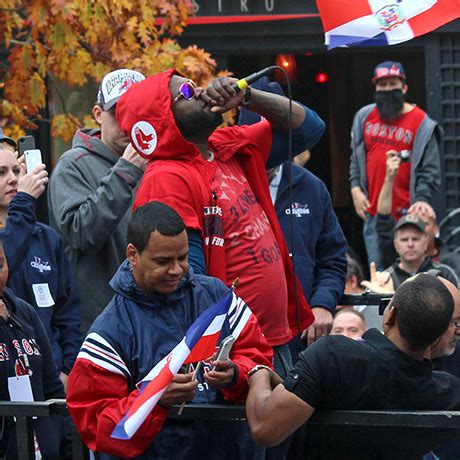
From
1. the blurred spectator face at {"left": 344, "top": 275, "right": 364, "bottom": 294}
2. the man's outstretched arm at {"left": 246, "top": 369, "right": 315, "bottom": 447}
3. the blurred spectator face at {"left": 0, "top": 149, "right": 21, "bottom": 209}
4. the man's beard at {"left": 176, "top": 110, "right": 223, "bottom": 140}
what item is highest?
the man's beard at {"left": 176, "top": 110, "right": 223, "bottom": 140}

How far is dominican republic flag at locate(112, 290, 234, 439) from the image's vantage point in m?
4.11

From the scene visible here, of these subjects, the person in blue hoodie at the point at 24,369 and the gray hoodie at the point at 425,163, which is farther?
the gray hoodie at the point at 425,163

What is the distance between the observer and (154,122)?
515 centimetres

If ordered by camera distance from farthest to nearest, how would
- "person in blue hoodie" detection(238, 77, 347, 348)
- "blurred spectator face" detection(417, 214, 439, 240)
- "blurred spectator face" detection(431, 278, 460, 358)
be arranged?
"blurred spectator face" detection(417, 214, 439, 240), "person in blue hoodie" detection(238, 77, 347, 348), "blurred spectator face" detection(431, 278, 460, 358)

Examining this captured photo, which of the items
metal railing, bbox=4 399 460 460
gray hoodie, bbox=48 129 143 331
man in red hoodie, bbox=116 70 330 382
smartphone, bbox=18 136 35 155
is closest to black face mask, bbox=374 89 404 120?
gray hoodie, bbox=48 129 143 331

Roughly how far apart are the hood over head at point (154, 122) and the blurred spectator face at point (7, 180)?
3.24 ft

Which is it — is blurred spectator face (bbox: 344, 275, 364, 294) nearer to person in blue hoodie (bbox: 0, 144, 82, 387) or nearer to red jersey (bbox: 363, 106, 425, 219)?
red jersey (bbox: 363, 106, 425, 219)

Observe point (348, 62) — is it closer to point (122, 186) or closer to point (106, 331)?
point (122, 186)

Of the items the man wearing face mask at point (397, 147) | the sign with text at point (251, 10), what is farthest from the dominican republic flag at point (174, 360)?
the sign with text at point (251, 10)

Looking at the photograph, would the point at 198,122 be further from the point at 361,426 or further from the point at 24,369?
the point at 361,426

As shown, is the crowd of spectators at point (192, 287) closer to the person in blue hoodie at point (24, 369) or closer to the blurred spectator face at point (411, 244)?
the person in blue hoodie at point (24, 369)

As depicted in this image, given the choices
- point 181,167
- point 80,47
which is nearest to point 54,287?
point 181,167

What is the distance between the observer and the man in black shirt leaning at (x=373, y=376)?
4.17m

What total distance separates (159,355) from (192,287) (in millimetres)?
297
